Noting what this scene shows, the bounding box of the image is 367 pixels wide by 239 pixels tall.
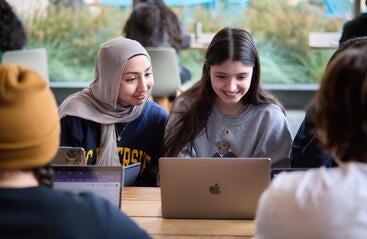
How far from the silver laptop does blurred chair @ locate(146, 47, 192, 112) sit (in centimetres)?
282

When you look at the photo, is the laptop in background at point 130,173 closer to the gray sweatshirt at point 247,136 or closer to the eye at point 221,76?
the gray sweatshirt at point 247,136

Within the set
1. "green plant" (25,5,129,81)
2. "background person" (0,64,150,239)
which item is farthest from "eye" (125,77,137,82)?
"green plant" (25,5,129,81)

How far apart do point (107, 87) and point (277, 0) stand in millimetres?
3817

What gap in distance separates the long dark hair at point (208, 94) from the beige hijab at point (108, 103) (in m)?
0.21

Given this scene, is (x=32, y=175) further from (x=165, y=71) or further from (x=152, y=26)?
(x=152, y=26)

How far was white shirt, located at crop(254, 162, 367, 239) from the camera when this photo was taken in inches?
51.3

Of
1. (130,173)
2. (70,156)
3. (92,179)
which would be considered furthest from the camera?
(130,173)

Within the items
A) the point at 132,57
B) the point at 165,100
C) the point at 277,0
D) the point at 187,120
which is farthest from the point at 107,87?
the point at 277,0

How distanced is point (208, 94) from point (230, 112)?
12cm

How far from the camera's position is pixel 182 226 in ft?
6.24

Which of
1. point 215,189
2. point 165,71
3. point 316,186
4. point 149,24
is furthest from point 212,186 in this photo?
point 149,24

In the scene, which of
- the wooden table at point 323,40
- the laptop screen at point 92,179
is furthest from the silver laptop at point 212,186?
the wooden table at point 323,40

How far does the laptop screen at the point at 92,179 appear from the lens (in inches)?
73.9

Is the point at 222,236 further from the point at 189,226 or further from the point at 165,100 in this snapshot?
the point at 165,100
